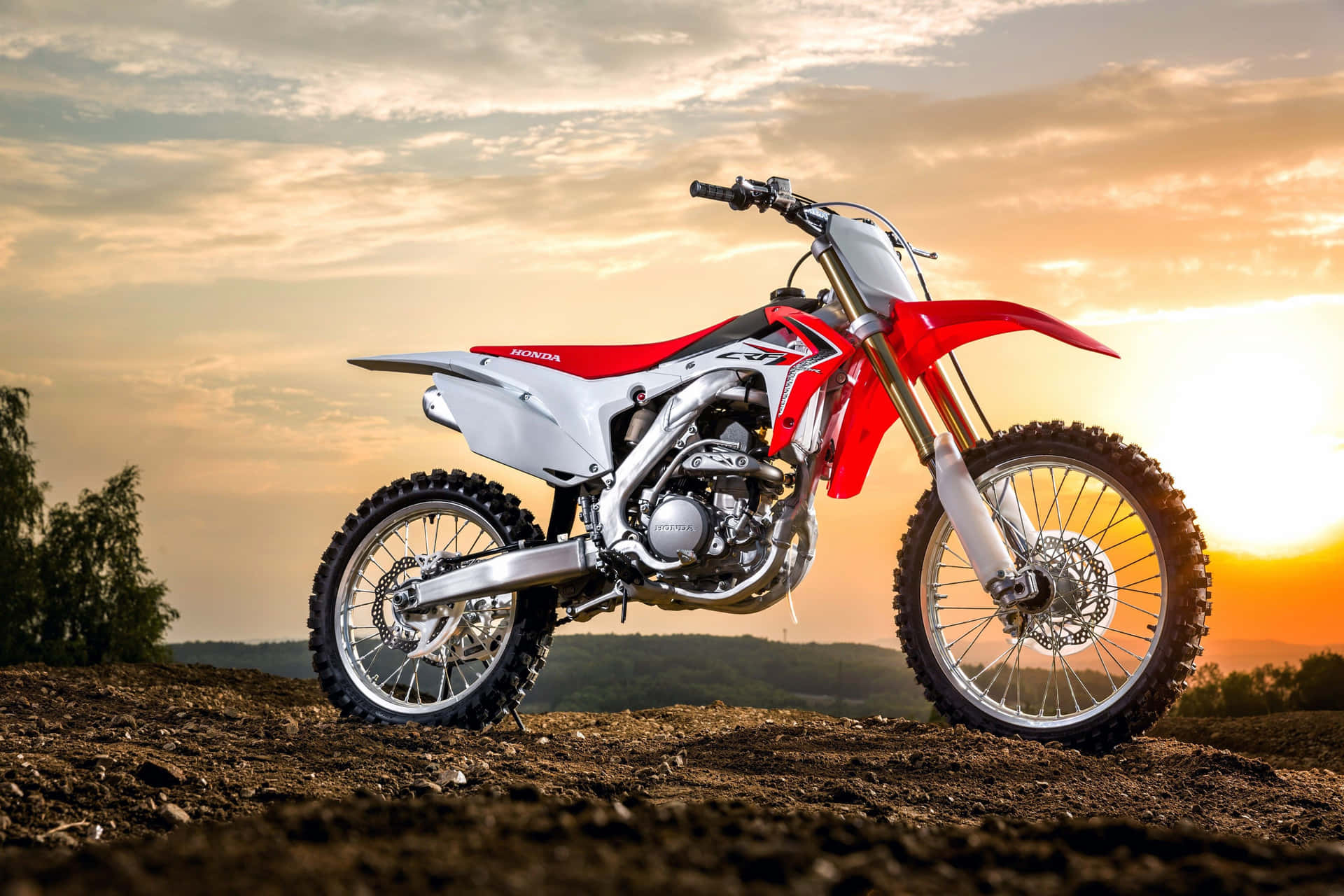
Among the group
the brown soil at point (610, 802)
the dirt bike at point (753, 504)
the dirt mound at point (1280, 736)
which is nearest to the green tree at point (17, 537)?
the brown soil at point (610, 802)

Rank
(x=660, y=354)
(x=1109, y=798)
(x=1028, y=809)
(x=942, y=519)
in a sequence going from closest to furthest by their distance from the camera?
1. (x=1028, y=809)
2. (x=1109, y=798)
3. (x=942, y=519)
4. (x=660, y=354)

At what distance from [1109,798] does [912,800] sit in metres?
0.81

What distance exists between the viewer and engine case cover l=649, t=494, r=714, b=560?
5.14 m

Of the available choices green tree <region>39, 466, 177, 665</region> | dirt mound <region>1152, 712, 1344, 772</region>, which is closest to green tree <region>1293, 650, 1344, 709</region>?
dirt mound <region>1152, 712, 1344, 772</region>

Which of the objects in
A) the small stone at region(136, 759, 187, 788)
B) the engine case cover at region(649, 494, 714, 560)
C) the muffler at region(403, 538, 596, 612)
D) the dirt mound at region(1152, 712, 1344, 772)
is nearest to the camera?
the small stone at region(136, 759, 187, 788)

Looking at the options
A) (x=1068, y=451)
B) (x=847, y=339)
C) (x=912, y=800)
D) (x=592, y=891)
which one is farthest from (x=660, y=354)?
(x=592, y=891)

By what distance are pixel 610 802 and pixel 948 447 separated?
2431 millimetres

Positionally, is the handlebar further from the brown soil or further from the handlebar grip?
the brown soil

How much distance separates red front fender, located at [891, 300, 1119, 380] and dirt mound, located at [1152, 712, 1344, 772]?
3.41 meters

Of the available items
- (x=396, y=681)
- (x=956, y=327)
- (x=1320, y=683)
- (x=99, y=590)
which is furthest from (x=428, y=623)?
(x=99, y=590)

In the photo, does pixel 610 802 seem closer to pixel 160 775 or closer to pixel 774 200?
pixel 160 775

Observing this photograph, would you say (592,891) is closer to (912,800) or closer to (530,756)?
(912,800)

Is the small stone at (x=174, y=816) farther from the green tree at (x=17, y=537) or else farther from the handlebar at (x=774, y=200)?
the green tree at (x=17, y=537)

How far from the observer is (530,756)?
188 inches
